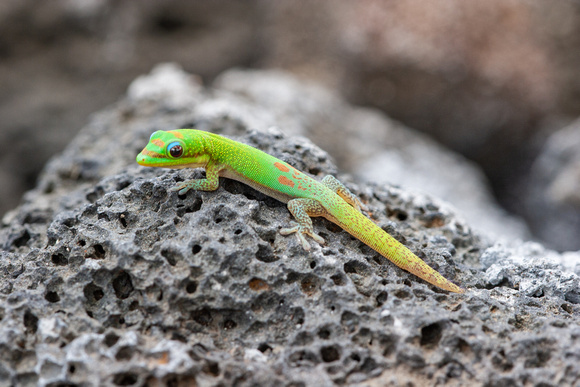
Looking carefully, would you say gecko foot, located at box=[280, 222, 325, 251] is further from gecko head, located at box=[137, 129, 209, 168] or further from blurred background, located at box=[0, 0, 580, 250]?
blurred background, located at box=[0, 0, 580, 250]

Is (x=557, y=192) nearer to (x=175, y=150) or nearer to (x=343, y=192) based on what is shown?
(x=343, y=192)

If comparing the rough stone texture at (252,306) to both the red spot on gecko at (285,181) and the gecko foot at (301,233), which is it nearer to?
the gecko foot at (301,233)

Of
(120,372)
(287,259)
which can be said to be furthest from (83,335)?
(287,259)

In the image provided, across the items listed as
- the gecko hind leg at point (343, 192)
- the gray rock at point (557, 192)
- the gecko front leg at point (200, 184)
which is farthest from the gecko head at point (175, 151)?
the gray rock at point (557, 192)

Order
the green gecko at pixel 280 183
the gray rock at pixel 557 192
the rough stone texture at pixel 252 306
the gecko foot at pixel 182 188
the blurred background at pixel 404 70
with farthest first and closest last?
1. the blurred background at pixel 404 70
2. the gray rock at pixel 557 192
3. the gecko foot at pixel 182 188
4. the green gecko at pixel 280 183
5. the rough stone texture at pixel 252 306

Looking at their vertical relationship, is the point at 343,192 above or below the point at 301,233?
above

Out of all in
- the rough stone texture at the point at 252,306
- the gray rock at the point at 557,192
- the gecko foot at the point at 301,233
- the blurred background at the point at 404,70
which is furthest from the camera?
the blurred background at the point at 404,70

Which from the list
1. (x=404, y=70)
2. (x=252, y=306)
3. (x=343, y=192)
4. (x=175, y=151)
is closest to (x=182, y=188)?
(x=175, y=151)

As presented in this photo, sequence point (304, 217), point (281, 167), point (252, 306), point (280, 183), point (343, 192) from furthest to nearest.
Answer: point (343, 192), point (281, 167), point (280, 183), point (304, 217), point (252, 306)

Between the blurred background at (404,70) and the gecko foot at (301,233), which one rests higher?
the blurred background at (404,70)
